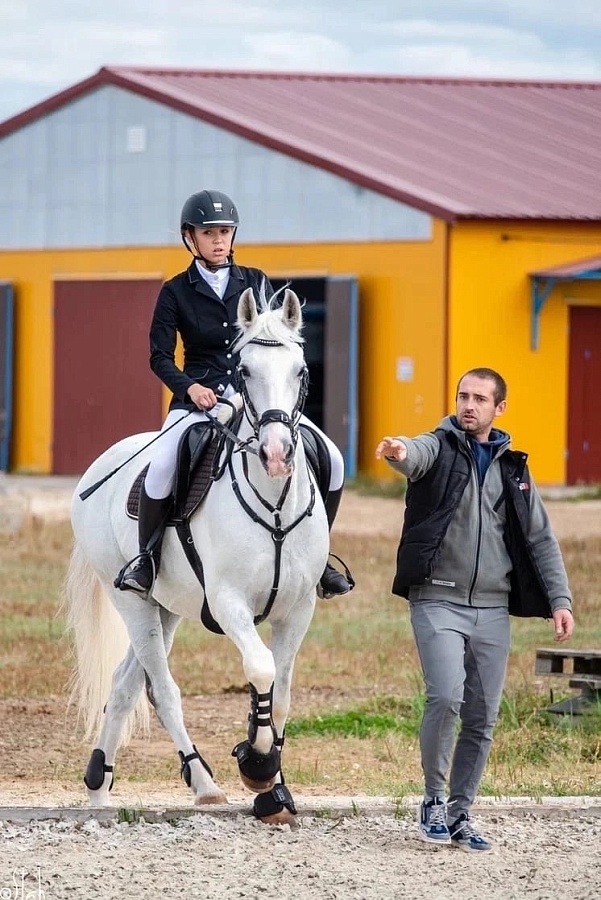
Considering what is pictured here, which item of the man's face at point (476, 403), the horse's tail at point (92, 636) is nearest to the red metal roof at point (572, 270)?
the horse's tail at point (92, 636)

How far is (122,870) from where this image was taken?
5.76 meters

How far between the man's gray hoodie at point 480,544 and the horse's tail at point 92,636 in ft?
7.49

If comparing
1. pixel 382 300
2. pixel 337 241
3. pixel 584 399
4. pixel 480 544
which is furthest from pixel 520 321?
pixel 480 544

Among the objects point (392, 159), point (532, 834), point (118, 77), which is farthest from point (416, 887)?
point (118, 77)

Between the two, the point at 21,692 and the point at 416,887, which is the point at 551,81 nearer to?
the point at 21,692

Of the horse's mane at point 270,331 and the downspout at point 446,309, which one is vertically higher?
the downspout at point 446,309

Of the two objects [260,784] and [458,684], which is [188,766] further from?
[458,684]

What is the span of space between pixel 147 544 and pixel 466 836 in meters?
1.85

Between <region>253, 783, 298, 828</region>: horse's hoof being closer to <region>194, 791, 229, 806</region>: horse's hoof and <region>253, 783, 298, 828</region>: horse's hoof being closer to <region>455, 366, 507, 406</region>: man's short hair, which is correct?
<region>194, 791, 229, 806</region>: horse's hoof

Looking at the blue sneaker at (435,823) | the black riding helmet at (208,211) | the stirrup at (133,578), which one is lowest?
the blue sneaker at (435,823)

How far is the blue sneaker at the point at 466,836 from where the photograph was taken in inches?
241

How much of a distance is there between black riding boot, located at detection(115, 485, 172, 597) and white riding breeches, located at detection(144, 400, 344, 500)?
0.17ft

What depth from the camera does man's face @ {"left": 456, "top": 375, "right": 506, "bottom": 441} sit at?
243 inches

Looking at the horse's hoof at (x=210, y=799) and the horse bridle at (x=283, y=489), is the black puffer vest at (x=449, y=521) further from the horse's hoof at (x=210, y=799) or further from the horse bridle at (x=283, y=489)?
the horse's hoof at (x=210, y=799)
